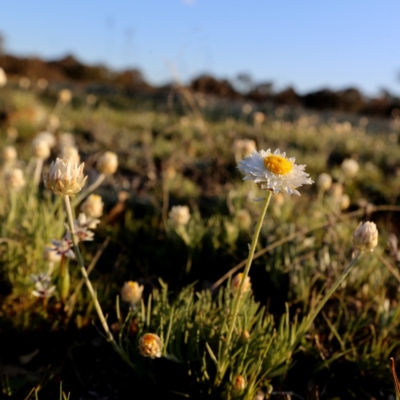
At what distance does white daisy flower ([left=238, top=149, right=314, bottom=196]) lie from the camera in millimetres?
1167

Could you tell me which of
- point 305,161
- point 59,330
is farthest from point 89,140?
point 59,330

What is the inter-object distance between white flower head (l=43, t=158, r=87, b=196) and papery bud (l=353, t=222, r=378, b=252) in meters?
0.75

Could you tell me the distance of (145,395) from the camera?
1.58 m

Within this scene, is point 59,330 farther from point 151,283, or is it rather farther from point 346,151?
point 346,151

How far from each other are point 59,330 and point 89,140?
13.2 feet

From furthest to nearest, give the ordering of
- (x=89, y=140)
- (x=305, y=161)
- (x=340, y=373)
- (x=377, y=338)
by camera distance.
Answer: (x=89, y=140)
(x=305, y=161)
(x=377, y=338)
(x=340, y=373)

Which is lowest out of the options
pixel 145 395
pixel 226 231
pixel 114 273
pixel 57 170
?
pixel 145 395

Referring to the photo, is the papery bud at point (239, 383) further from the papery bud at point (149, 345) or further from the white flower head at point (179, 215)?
the white flower head at point (179, 215)

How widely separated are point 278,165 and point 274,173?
2 centimetres

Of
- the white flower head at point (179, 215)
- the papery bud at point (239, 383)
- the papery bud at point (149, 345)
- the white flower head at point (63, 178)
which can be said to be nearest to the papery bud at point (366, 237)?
the papery bud at point (239, 383)

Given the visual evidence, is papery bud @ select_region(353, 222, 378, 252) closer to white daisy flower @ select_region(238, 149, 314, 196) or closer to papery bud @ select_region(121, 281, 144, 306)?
white daisy flower @ select_region(238, 149, 314, 196)

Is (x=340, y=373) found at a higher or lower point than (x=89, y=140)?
lower

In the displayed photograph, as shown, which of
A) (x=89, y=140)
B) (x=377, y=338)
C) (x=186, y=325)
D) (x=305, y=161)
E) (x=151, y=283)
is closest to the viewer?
(x=186, y=325)

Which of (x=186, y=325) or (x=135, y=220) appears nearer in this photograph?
(x=186, y=325)
